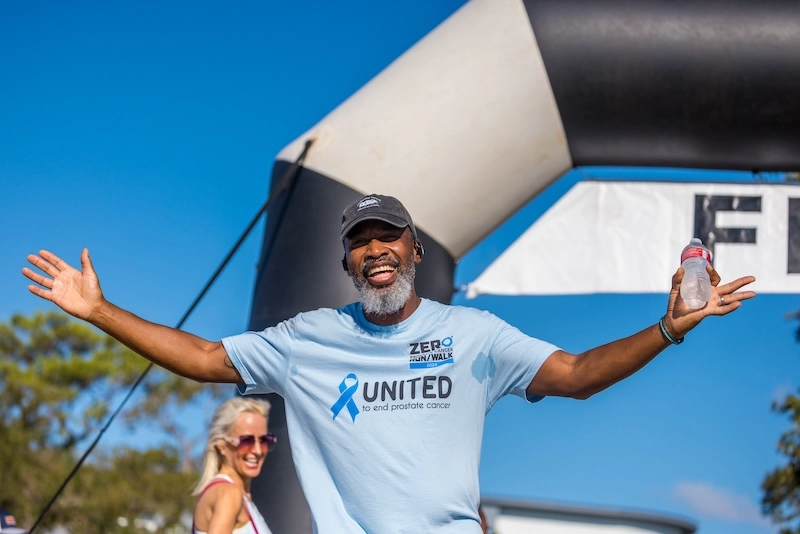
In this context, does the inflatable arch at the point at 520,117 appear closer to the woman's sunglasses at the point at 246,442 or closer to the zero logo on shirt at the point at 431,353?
the woman's sunglasses at the point at 246,442

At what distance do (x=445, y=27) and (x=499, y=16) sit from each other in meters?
0.27

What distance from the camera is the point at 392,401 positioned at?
2402 millimetres

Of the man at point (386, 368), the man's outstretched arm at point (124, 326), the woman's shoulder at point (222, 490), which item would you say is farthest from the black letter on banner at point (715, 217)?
the man's outstretched arm at point (124, 326)

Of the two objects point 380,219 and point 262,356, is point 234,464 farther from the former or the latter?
point 380,219

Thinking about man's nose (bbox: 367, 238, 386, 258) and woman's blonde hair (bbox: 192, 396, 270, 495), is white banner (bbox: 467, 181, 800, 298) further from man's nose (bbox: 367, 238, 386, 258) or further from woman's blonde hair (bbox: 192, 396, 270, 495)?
man's nose (bbox: 367, 238, 386, 258)

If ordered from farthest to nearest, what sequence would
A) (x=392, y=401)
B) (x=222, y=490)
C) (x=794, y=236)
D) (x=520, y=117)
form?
(x=794, y=236) < (x=520, y=117) < (x=222, y=490) < (x=392, y=401)

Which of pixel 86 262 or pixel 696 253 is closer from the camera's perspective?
pixel 696 253

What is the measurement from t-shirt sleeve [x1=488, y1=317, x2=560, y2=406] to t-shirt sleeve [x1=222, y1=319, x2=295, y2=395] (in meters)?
0.51

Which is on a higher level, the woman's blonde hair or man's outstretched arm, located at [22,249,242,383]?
the woman's blonde hair

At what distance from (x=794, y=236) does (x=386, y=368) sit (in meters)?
2.87

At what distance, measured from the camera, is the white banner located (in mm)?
4676

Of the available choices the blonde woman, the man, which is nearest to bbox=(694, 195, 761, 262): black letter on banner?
the blonde woman

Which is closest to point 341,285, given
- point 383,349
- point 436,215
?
point 436,215

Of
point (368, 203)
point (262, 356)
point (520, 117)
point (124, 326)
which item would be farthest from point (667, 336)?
point (520, 117)
